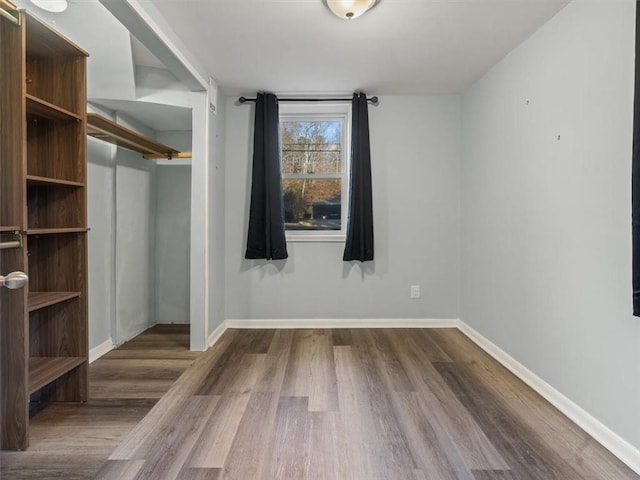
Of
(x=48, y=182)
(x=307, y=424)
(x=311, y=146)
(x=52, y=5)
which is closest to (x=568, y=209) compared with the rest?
(x=307, y=424)

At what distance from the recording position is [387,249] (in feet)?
10.7

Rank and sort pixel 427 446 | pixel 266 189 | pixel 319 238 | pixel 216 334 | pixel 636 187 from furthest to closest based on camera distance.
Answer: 1. pixel 319 238
2. pixel 266 189
3. pixel 216 334
4. pixel 427 446
5. pixel 636 187

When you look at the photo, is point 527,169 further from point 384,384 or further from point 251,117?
point 251,117

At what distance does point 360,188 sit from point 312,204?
527 mm

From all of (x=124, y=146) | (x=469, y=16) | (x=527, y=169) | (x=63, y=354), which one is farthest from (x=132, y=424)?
(x=469, y=16)

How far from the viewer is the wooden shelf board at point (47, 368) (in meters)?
1.61

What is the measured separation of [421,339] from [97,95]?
3285 millimetres

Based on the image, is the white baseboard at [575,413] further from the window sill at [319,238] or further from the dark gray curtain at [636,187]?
the window sill at [319,238]

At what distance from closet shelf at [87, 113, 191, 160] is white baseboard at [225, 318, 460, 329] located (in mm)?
1671

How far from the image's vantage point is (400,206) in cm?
325

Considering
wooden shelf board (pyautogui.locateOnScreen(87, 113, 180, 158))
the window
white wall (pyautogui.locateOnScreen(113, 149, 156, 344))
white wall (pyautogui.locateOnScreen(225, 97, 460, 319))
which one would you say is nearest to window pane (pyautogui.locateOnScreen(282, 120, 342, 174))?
the window

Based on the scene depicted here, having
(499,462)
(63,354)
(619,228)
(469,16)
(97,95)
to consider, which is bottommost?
(499,462)

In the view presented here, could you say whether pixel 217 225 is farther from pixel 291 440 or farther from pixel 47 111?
pixel 291 440

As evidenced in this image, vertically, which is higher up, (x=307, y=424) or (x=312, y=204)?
(x=312, y=204)
